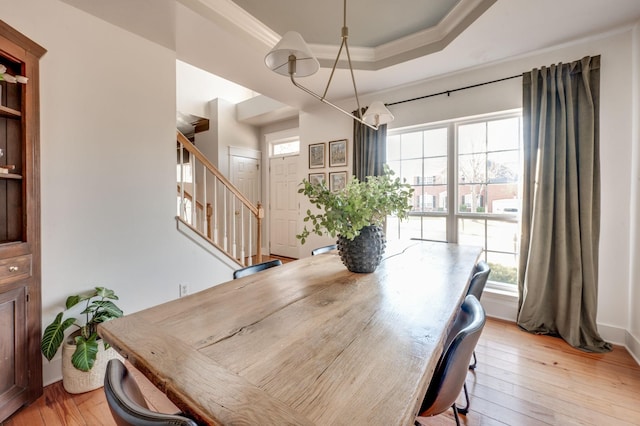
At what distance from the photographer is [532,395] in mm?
1632

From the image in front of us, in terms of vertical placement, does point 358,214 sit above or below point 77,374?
above

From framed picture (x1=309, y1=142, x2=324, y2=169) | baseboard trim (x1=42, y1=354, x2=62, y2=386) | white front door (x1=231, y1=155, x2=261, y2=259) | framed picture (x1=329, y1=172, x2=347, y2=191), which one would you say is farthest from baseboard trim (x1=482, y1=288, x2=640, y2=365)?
white front door (x1=231, y1=155, x2=261, y2=259)

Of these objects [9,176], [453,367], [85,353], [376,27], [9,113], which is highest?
[376,27]

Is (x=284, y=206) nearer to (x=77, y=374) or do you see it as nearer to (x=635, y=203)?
(x=77, y=374)

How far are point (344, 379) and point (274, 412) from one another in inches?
6.8

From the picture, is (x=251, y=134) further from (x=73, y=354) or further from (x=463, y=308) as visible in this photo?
(x=463, y=308)

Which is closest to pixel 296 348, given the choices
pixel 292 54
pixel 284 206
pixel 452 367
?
pixel 452 367

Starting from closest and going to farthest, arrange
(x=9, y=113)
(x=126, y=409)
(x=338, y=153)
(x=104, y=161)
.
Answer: (x=126, y=409) < (x=9, y=113) < (x=104, y=161) < (x=338, y=153)

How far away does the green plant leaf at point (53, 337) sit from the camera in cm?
156

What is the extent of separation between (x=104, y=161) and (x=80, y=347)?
49.1 inches

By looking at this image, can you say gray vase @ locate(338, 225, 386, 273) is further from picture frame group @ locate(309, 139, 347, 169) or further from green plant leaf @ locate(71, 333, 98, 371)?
picture frame group @ locate(309, 139, 347, 169)

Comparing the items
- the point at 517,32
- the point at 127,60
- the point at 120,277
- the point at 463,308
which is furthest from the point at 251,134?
the point at 463,308

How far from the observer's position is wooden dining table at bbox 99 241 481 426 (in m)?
0.53

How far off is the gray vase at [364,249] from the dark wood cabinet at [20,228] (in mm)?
1785
